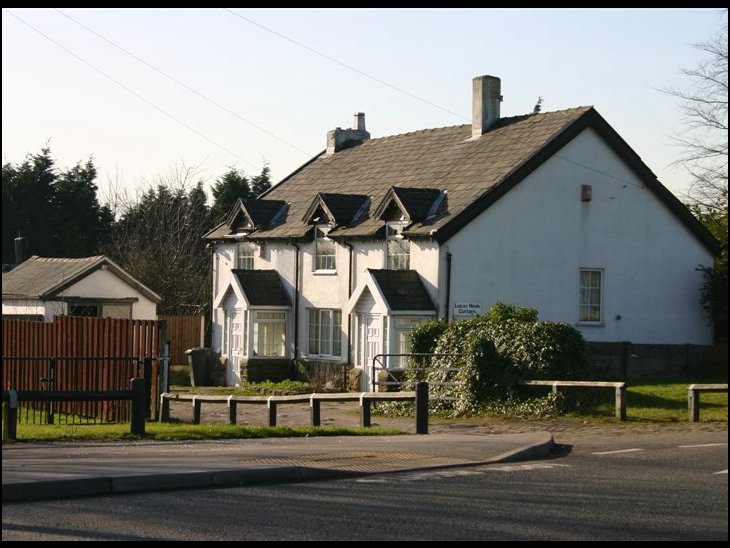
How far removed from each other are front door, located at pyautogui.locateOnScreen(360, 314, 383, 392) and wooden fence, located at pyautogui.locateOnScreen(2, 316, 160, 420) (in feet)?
35.3

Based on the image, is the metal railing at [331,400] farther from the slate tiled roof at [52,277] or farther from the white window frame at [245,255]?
the white window frame at [245,255]

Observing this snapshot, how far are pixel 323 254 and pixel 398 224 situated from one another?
13.3 feet

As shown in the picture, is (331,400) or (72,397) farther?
(331,400)

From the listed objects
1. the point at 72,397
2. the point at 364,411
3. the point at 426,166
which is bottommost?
the point at 364,411

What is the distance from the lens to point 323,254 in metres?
38.5

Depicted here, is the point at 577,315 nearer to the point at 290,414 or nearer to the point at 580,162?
the point at 580,162

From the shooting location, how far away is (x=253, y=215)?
41.5 meters

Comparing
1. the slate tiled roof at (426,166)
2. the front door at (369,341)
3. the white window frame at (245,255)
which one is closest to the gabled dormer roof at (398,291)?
the front door at (369,341)

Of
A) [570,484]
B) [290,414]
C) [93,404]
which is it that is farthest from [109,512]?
[290,414]

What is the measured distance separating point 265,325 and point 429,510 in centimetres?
2890

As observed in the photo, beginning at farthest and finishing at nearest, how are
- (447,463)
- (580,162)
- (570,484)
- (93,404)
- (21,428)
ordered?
(580,162), (93,404), (21,428), (447,463), (570,484)

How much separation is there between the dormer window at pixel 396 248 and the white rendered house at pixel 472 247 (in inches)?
1.7

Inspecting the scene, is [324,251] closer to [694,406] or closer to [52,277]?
[52,277]

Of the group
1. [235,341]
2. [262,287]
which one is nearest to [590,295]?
[262,287]
